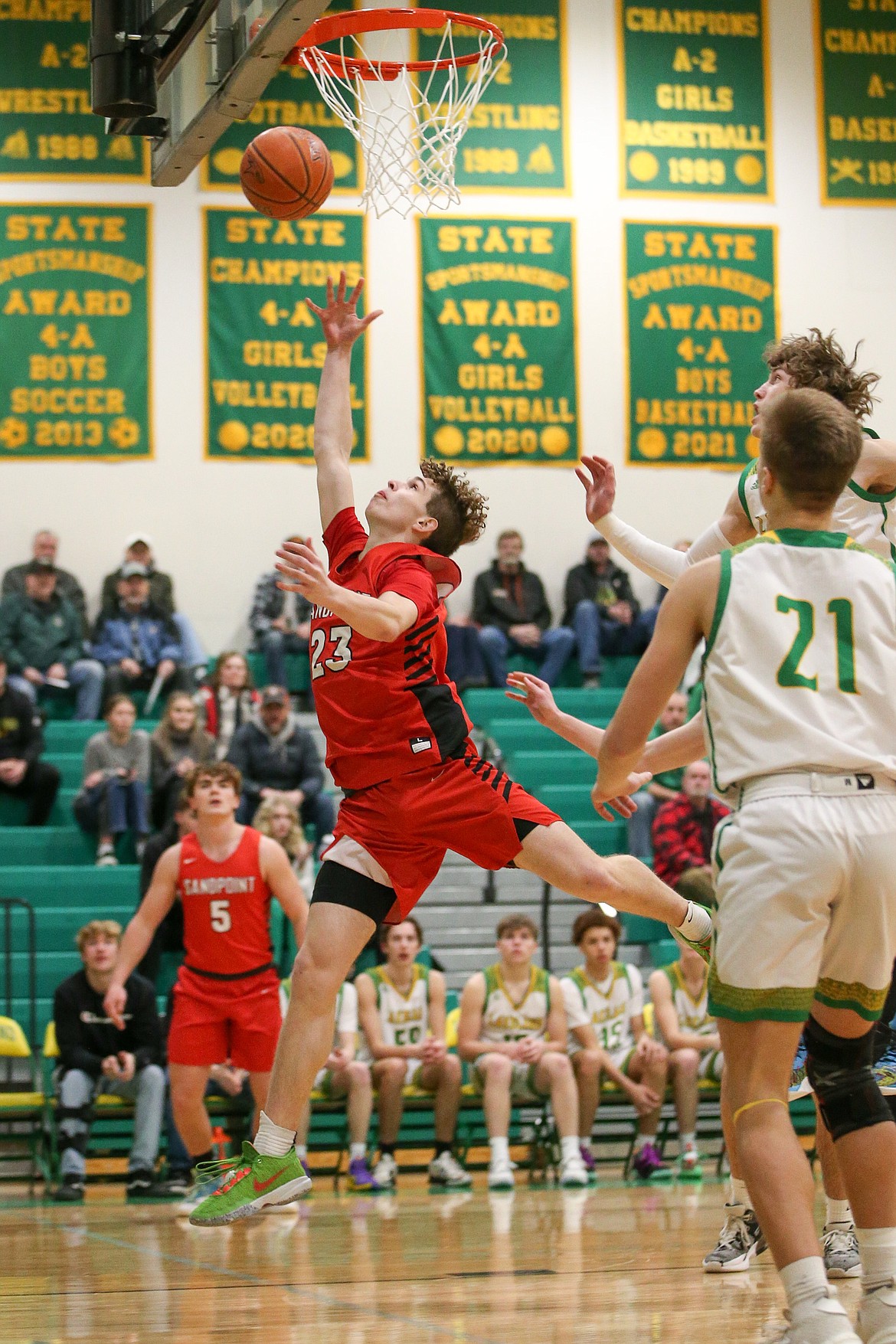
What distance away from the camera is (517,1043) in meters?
9.38

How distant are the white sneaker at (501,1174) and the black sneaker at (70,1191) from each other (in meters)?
2.18

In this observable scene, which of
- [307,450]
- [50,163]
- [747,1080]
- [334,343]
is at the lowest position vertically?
[747,1080]

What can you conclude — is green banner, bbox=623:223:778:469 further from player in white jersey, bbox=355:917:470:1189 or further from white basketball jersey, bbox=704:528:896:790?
white basketball jersey, bbox=704:528:896:790

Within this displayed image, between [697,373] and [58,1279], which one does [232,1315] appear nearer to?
[58,1279]

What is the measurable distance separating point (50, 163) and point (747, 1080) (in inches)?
567

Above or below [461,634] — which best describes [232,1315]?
below

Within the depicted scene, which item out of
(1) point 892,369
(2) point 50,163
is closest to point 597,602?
(1) point 892,369

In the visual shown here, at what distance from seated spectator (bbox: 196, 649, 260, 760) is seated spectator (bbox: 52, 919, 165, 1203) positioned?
4213 mm

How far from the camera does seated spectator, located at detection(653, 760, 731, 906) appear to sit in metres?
11.1

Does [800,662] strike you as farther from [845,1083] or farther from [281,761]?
[281,761]

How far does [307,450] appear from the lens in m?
16.0

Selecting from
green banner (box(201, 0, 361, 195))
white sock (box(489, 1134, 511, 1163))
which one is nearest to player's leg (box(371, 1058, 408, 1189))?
white sock (box(489, 1134, 511, 1163))

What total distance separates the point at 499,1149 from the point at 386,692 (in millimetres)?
4755

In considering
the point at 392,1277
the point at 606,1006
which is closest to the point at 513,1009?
the point at 606,1006
